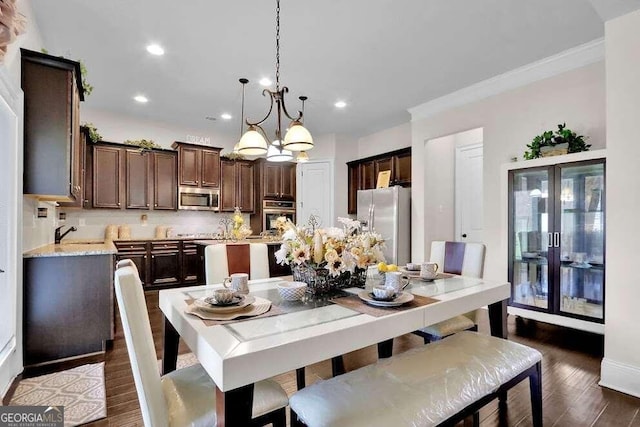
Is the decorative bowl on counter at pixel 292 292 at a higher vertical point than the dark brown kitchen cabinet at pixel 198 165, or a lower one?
lower

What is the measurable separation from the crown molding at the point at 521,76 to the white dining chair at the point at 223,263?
348 centimetres

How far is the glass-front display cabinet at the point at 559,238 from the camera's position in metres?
3.00

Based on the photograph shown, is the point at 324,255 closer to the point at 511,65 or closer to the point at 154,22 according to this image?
the point at 154,22

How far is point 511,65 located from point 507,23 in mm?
921

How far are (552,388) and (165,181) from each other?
5701 mm

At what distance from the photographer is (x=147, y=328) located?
114 cm

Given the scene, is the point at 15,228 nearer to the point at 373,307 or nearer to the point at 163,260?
the point at 373,307

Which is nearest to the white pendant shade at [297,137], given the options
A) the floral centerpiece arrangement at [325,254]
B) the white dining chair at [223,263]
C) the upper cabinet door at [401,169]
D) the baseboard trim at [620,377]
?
the white dining chair at [223,263]

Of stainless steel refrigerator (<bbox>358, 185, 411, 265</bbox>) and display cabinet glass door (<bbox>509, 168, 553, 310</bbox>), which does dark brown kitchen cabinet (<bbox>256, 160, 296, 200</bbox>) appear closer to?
stainless steel refrigerator (<bbox>358, 185, 411, 265</bbox>)

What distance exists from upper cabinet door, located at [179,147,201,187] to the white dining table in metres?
4.37

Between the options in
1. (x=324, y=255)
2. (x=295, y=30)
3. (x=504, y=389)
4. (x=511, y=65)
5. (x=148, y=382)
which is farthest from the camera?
(x=511, y=65)

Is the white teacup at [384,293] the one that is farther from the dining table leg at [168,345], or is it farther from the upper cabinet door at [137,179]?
the upper cabinet door at [137,179]

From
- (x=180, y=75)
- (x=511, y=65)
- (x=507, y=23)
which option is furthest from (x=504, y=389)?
(x=180, y=75)

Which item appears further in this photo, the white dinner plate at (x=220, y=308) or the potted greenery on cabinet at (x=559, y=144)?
the potted greenery on cabinet at (x=559, y=144)
